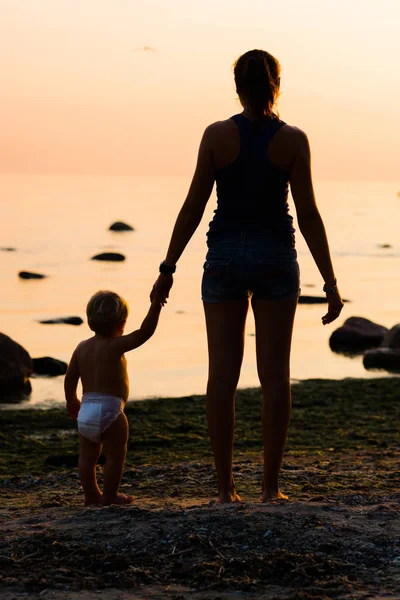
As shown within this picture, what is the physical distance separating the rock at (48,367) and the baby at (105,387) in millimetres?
8358

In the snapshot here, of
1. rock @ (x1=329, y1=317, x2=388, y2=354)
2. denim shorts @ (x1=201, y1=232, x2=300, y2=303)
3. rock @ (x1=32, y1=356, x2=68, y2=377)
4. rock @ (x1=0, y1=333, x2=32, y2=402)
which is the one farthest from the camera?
rock @ (x1=329, y1=317, x2=388, y2=354)

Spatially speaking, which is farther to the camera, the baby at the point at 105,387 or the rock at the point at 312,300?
the rock at the point at 312,300

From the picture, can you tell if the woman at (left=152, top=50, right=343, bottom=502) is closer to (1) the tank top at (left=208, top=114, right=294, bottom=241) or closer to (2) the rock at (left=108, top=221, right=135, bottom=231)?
(1) the tank top at (left=208, top=114, right=294, bottom=241)

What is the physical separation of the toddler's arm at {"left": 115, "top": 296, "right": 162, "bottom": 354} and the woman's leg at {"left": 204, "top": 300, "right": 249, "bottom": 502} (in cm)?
27

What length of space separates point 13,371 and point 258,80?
26.9ft

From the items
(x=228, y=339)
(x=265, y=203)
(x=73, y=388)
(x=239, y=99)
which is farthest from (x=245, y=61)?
(x=73, y=388)

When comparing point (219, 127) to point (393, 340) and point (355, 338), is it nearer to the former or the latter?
point (393, 340)

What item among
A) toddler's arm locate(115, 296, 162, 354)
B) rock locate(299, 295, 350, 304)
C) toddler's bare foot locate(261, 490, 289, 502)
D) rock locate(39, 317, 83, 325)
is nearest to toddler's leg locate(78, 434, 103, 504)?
toddler's arm locate(115, 296, 162, 354)

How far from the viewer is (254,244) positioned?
5066 millimetres

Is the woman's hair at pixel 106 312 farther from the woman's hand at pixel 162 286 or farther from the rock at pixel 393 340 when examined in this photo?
the rock at pixel 393 340

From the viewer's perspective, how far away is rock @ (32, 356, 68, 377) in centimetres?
1391

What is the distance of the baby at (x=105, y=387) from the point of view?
5.48m

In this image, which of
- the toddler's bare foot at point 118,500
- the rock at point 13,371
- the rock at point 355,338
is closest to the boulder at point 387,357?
the rock at point 355,338

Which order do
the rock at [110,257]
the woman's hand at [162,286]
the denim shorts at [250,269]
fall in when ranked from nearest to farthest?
the denim shorts at [250,269] → the woman's hand at [162,286] → the rock at [110,257]
